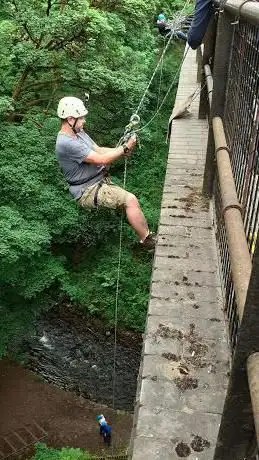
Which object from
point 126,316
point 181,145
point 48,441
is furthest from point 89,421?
point 181,145

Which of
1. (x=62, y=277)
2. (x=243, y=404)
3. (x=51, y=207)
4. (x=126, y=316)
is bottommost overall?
(x=126, y=316)

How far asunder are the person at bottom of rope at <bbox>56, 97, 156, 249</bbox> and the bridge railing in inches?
33.7

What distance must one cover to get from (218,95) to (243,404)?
3166 millimetres

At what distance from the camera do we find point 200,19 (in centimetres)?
568

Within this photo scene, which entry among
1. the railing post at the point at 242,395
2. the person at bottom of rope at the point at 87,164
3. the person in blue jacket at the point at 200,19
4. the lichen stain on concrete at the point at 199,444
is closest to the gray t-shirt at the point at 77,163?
the person at bottom of rope at the point at 87,164

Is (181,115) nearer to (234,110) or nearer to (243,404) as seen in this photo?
(234,110)

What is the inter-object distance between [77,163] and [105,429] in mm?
4546

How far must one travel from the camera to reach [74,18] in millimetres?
6879

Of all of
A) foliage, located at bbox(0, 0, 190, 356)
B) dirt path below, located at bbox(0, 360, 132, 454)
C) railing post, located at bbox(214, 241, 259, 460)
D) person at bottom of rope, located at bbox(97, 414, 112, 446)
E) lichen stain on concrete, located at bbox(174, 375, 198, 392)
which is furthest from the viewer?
dirt path below, located at bbox(0, 360, 132, 454)

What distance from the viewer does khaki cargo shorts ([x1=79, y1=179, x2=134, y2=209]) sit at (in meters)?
5.22

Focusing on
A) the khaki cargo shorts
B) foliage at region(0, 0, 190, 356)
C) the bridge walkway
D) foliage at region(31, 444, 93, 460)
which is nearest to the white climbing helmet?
the khaki cargo shorts

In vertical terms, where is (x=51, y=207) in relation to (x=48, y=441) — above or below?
above


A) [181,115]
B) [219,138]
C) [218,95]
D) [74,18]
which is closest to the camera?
[219,138]

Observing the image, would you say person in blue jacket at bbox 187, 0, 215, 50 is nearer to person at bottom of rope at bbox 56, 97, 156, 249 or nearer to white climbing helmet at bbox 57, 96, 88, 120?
person at bottom of rope at bbox 56, 97, 156, 249
